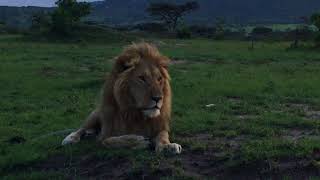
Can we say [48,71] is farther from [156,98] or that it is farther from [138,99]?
[156,98]

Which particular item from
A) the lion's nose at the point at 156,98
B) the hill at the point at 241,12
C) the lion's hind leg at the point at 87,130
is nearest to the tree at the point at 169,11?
the hill at the point at 241,12

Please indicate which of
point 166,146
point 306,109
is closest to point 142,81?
point 166,146

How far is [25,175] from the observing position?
6.79m

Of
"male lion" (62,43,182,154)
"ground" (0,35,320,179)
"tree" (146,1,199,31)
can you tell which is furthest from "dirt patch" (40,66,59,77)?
"tree" (146,1,199,31)

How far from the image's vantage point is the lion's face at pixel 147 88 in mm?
6898

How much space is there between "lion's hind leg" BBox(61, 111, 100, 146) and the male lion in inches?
19.5

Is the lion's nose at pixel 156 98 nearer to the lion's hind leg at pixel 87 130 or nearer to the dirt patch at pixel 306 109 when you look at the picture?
the lion's hind leg at pixel 87 130

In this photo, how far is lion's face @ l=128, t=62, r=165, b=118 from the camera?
690 cm

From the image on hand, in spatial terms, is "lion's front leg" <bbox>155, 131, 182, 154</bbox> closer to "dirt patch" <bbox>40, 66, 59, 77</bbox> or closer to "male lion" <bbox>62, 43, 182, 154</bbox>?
"male lion" <bbox>62, 43, 182, 154</bbox>

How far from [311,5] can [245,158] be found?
116111mm

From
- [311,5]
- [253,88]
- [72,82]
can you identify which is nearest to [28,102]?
[72,82]

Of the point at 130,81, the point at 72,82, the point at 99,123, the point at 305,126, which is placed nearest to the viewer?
the point at 130,81

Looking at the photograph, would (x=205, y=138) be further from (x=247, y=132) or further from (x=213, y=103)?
(x=213, y=103)

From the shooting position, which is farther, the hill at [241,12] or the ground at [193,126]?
the hill at [241,12]
